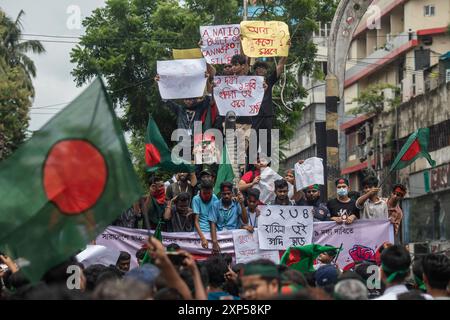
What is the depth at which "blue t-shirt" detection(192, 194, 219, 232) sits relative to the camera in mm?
13516

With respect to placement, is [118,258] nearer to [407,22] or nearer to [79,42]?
[79,42]

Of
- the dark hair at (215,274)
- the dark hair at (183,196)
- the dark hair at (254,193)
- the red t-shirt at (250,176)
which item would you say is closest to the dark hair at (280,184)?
the dark hair at (254,193)

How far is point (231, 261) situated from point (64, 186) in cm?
570

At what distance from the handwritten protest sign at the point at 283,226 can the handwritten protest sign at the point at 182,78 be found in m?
3.25

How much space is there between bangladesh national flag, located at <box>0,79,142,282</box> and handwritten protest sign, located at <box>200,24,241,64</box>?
31.2 feet

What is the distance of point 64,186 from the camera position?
722 cm

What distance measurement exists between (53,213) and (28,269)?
410 mm

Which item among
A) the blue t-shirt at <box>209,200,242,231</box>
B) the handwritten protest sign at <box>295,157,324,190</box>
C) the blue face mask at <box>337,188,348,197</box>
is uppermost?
the handwritten protest sign at <box>295,157,324,190</box>

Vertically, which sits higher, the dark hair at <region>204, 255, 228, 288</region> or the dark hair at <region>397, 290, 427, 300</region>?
the dark hair at <region>204, 255, 228, 288</region>

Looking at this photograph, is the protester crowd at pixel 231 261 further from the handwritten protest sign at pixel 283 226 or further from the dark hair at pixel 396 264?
the handwritten protest sign at pixel 283 226

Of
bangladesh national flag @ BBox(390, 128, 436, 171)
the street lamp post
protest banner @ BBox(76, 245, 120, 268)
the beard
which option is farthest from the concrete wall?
protest banner @ BBox(76, 245, 120, 268)

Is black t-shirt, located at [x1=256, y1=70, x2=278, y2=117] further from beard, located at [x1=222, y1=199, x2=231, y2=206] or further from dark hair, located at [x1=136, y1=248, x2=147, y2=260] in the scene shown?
dark hair, located at [x1=136, y1=248, x2=147, y2=260]

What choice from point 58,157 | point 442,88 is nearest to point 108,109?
point 58,157
